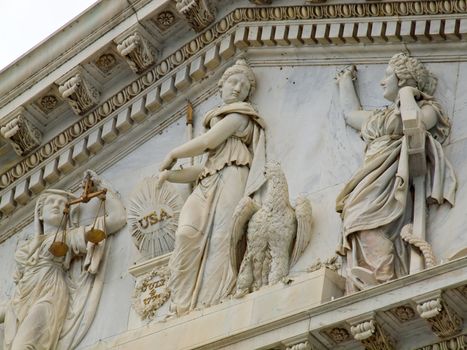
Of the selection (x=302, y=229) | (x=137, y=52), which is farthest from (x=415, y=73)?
(x=137, y=52)

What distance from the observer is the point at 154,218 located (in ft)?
72.4

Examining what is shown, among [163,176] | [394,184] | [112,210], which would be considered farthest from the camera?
[112,210]

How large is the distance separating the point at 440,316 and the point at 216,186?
348cm

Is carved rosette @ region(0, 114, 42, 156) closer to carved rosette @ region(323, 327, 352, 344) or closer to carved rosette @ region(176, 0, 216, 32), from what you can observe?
carved rosette @ region(176, 0, 216, 32)

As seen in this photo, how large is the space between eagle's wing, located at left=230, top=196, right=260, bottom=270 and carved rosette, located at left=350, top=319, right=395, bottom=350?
83.3 inches

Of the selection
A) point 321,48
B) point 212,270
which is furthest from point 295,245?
point 321,48

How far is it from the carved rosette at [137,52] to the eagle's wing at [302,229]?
121 inches

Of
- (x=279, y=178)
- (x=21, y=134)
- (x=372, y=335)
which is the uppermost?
(x=21, y=134)

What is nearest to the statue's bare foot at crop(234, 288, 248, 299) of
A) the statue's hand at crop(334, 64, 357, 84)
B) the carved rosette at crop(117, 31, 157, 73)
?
the statue's hand at crop(334, 64, 357, 84)

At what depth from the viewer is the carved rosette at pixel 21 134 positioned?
77.1ft

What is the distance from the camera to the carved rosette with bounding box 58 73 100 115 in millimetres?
23328

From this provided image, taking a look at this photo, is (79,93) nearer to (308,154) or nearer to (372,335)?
(308,154)

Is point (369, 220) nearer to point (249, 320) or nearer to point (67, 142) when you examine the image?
point (249, 320)

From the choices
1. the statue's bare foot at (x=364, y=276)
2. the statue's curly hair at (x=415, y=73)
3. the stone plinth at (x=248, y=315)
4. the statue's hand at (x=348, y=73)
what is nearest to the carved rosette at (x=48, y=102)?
the statue's hand at (x=348, y=73)
